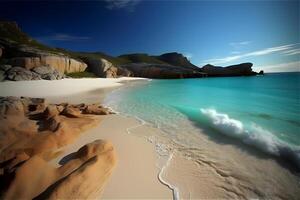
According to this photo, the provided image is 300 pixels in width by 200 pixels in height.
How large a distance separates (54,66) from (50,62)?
49.9 inches

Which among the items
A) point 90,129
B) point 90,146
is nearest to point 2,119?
point 90,129

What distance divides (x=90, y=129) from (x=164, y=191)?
3.96 meters

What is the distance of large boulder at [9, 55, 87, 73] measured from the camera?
28.5 m

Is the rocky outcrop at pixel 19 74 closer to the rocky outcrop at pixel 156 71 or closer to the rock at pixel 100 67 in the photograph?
the rock at pixel 100 67

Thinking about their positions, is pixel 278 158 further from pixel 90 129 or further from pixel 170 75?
pixel 170 75

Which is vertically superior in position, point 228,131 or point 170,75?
point 170,75

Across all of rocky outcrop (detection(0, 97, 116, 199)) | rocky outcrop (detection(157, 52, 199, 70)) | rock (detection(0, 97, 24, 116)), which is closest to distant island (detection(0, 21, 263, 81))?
rock (detection(0, 97, 24, 116))

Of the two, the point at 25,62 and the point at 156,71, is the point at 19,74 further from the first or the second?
the point at 156,71

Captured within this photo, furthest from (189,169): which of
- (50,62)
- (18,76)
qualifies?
(50,62)

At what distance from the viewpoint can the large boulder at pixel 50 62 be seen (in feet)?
93.6

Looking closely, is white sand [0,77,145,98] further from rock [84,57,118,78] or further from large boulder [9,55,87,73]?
rock [84,57,118,78]

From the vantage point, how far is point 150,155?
14.6 ft

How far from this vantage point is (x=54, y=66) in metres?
35.9

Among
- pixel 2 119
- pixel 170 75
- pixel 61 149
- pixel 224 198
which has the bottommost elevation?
pixel 224 198
